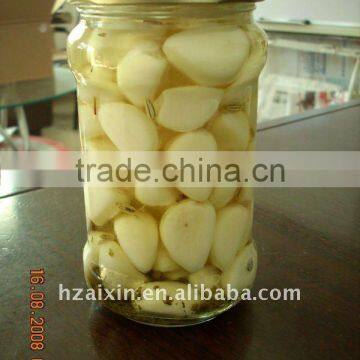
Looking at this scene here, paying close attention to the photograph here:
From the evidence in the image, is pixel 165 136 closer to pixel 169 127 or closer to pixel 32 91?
pixel 169 127

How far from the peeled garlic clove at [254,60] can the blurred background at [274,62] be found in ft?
2.55

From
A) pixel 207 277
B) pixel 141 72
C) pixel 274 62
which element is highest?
pixel 141 72

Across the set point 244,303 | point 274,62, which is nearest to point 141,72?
point 244,303

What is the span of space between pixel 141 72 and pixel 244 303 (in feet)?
0.46

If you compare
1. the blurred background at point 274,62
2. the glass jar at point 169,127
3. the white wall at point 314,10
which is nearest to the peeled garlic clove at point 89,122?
the glass jar at point 169,127

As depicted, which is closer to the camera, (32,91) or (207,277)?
(207,277)

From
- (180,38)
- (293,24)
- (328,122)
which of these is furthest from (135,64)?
(293,24)

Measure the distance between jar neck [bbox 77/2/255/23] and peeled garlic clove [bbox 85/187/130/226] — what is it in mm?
85

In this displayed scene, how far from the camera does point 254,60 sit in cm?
26

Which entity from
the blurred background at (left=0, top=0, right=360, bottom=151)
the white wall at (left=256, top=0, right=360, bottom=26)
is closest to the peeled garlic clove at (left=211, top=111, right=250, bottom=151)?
the blurred background at (left=0, top=0, right=360, bottom=151)

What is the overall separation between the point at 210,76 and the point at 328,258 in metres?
0.16

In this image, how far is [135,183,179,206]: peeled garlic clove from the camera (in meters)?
0.25

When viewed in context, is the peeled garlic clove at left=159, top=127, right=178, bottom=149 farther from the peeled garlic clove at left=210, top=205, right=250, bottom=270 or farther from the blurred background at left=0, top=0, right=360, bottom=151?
the blurred background at left=0, top=0, right=360, bottom=151

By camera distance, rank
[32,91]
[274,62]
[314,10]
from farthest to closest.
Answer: [274,62] → [314,10] → [32,91]
